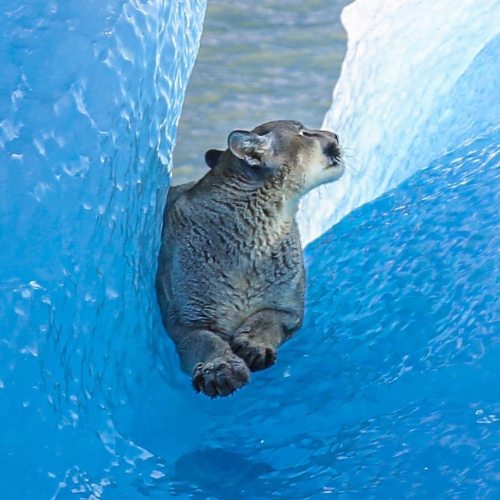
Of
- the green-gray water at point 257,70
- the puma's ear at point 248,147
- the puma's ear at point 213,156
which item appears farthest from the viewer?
the green-gray water at point 257,70

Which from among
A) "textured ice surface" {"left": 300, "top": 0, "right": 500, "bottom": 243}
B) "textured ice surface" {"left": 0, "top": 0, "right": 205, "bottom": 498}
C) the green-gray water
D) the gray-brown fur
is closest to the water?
"textured ice surface" {"left": 0, "top": 0, "right": 205, "bottom": 498}

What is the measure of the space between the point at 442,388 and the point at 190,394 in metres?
0.82

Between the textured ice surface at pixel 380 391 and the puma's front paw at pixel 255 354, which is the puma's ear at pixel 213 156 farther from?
the puma's front paw at pixel 255 354

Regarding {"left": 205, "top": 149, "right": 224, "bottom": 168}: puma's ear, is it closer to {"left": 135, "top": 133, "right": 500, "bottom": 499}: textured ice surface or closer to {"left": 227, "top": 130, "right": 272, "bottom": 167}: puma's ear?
{"left": 227, "top": 130, "right": 272, "bottom": 167}: puma's ear

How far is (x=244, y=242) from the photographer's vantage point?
3.89m

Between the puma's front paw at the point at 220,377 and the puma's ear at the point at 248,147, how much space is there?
2.84 ft

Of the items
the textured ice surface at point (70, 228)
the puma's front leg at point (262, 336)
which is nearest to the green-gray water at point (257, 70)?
the puma's front leg at point (262, 336)

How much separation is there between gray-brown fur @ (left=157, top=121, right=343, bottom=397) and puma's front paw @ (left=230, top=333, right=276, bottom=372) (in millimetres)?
138

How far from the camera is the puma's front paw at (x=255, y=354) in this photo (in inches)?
139

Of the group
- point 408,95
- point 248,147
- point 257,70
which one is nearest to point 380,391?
point 248,147

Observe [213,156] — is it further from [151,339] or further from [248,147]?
[151,339]

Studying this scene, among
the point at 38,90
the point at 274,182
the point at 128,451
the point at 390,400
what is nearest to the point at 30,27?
the point at 38,90

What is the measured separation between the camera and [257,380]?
12.8 ft

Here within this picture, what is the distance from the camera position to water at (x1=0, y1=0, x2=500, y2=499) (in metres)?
3.25
